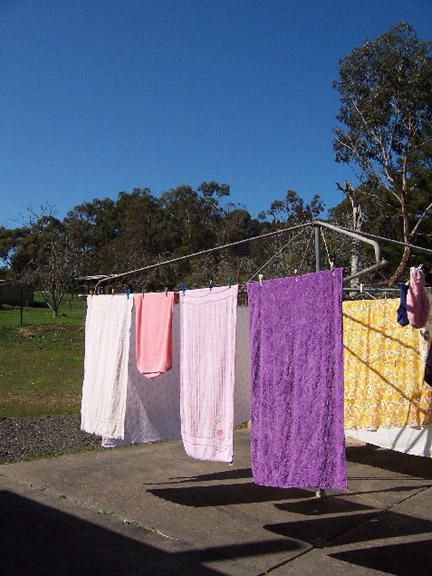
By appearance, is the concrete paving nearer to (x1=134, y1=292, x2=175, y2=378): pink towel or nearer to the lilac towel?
the lilac towel

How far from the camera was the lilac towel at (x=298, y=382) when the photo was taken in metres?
3.62

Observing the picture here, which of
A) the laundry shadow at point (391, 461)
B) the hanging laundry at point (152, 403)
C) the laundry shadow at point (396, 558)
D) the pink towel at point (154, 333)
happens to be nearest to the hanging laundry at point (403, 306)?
the laundry shadow at point (396, 558)

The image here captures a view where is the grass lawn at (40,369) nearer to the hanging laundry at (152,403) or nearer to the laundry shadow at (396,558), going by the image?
the hanging laundry at (152,403)

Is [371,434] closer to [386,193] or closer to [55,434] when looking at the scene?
[55,434]

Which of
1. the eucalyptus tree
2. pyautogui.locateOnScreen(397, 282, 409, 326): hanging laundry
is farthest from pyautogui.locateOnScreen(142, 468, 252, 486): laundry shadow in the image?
the eucalyptus tree

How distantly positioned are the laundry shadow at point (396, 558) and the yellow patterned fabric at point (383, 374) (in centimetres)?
128

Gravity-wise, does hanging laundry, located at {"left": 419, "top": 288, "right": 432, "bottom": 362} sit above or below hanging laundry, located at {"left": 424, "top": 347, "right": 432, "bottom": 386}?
above

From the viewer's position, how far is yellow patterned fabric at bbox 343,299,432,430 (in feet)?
16.6

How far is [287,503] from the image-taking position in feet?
16.0

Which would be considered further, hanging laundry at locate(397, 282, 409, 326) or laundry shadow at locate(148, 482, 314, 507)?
laundry shadow at locate(148, 482, 314, 507)

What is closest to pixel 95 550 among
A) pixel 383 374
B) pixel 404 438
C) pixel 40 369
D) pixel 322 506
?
pixel 322 506

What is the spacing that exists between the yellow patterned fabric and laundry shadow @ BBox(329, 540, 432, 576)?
1.28 metres

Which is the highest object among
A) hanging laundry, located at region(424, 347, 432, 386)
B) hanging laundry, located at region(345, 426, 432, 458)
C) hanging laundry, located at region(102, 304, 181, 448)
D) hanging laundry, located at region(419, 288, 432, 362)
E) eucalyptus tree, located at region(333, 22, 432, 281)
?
eucalyptus tree, located at region(333, 22, 432, 281)

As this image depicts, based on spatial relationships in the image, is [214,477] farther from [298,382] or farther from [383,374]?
[298,382]
